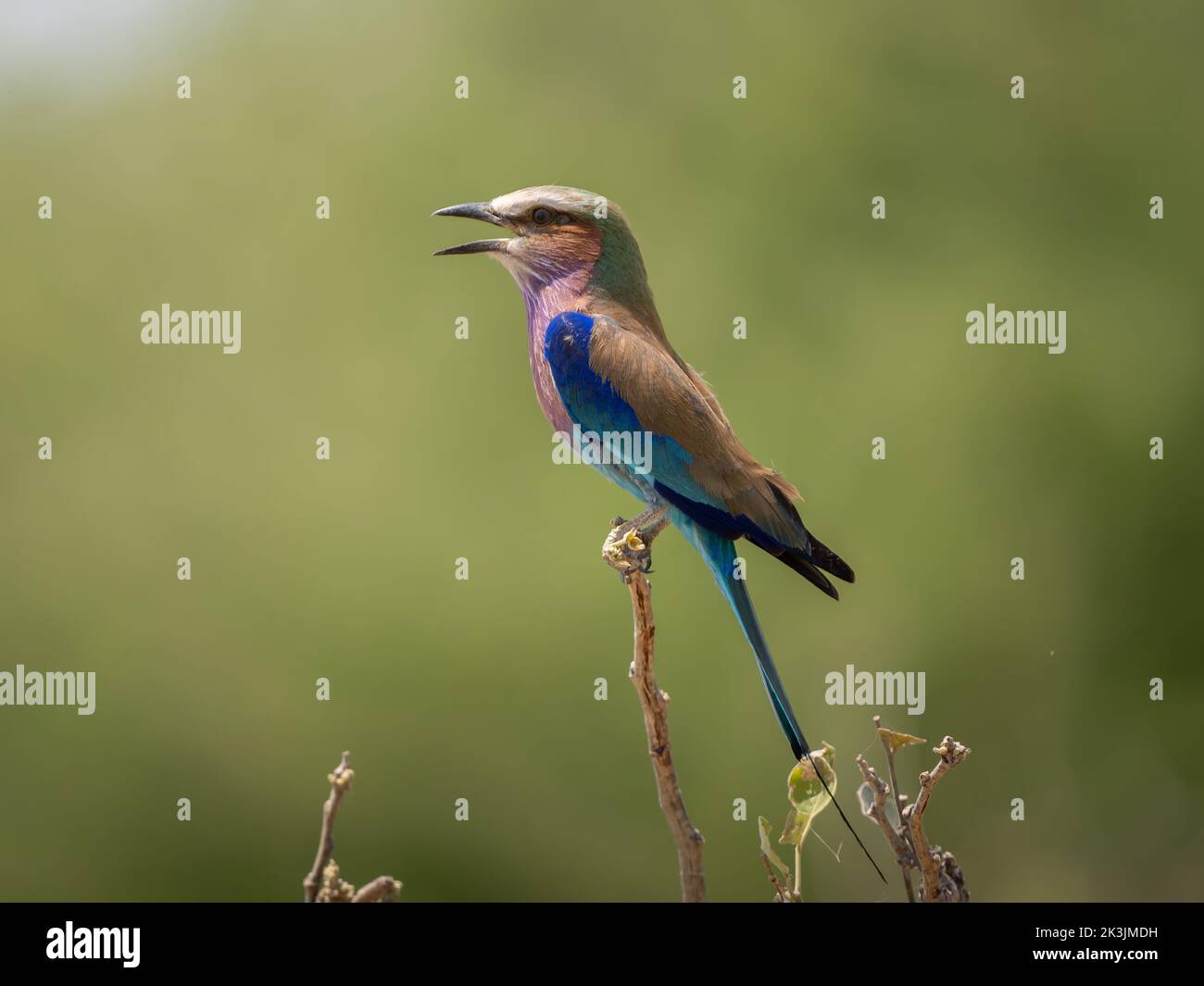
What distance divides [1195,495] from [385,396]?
4031 millimetres

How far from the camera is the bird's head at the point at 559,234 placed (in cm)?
350

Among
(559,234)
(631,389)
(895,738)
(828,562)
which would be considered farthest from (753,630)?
(559,234)

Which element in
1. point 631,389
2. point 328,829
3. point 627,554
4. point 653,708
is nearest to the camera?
point 328,829

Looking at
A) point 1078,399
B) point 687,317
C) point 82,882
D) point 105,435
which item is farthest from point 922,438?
point 82,882

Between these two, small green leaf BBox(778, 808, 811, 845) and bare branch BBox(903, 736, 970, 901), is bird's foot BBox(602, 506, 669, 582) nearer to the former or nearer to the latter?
small green leaf BBox(778, 808, 811, 845)

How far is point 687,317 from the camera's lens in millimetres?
6094

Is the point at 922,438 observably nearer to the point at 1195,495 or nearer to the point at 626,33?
the point at 1195,495

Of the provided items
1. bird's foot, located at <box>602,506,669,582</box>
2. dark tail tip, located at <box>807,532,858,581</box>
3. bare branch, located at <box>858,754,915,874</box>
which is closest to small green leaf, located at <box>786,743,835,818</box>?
bare branch, located at <box>858,754,915,874</box>

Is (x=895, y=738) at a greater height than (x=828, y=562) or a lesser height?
lesser

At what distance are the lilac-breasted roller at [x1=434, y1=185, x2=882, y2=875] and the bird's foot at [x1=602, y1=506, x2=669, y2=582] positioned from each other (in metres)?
0.02

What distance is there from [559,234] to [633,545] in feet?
3.25

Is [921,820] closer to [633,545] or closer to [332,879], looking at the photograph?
[332,879]

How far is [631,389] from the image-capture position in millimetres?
3311

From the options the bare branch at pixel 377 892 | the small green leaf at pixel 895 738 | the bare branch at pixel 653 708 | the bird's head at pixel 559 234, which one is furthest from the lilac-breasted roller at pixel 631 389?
the bare branch at pixel 377 892
